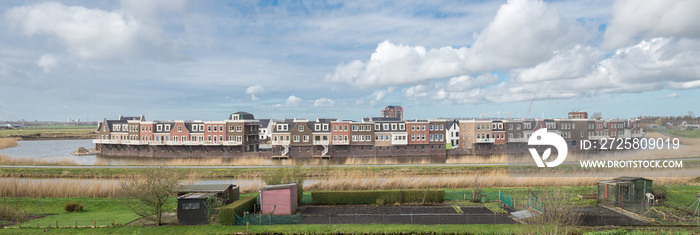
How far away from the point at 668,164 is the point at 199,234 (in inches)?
1338

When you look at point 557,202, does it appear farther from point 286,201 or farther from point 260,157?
point 260,157

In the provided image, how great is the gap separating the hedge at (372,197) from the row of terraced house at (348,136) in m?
39.2

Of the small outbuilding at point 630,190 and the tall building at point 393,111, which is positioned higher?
the tall building at point 393,111


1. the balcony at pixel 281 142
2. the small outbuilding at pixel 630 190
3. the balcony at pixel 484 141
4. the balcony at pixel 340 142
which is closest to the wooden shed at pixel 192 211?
the small outbuilding at pixel 630 190

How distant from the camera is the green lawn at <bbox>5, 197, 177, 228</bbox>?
73.7 feet

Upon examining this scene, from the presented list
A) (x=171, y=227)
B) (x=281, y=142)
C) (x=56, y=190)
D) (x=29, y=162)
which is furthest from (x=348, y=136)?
(x=171, y=227)

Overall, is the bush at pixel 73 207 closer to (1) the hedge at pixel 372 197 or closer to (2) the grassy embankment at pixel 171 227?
(2) the grassy embankment at pixel 171 227

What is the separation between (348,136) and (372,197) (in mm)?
41335

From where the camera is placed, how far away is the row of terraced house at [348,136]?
68312 mm

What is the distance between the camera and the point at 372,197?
27188 millimetres

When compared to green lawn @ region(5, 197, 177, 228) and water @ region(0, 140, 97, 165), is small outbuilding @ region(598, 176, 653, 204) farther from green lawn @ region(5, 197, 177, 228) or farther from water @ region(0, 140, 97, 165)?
water @ region(0, 140, 97, 165)

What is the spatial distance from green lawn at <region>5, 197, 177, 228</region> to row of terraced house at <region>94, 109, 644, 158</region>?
37.4 m

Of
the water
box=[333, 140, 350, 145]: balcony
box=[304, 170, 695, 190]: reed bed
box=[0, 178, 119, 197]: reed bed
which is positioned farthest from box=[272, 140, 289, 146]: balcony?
box=[0, 178, 119, 197]: reed bed

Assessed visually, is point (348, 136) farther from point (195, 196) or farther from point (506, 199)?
point (195, 196)
